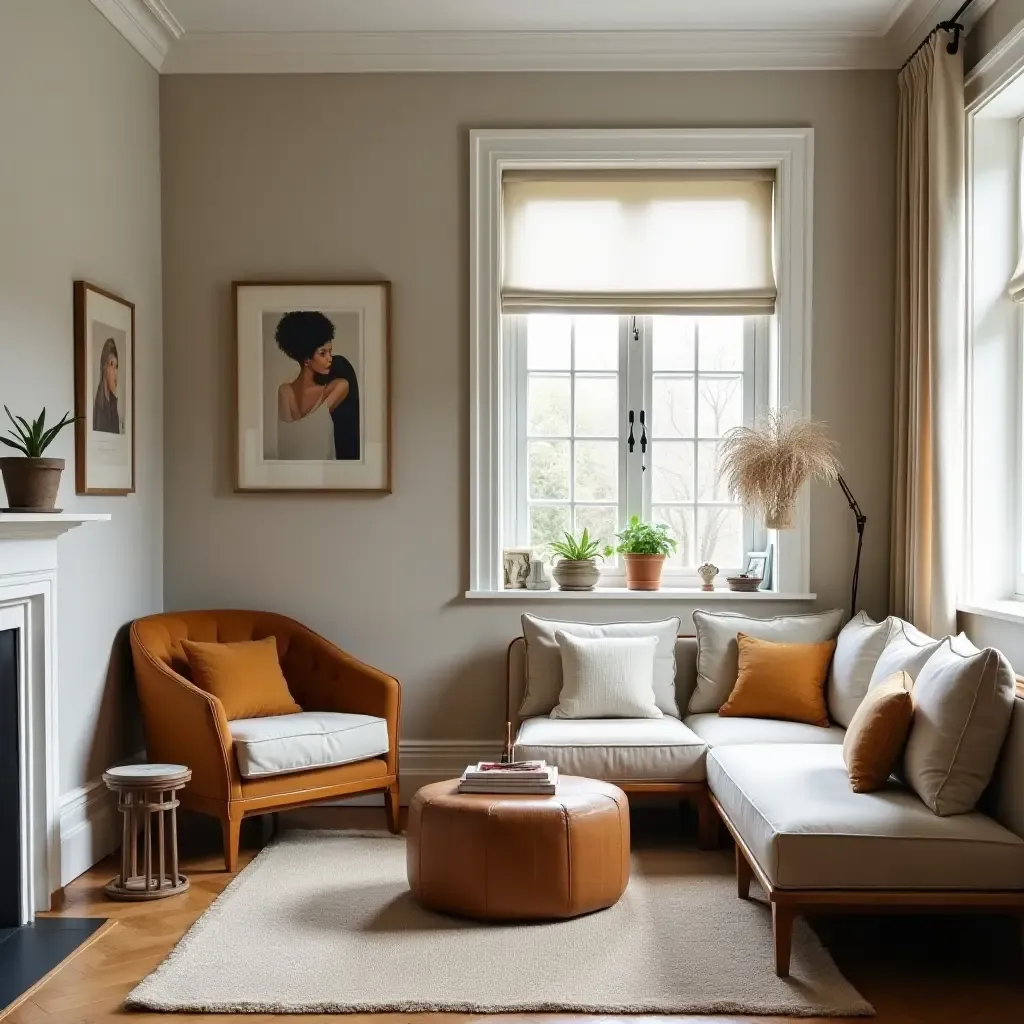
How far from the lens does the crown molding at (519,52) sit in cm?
495

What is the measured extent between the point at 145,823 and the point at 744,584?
262 cm

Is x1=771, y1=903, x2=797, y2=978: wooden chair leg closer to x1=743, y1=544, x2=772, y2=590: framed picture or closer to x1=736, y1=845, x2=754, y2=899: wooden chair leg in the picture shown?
x1=736, y1=845, x2=754, y2=899: wooden chair leg

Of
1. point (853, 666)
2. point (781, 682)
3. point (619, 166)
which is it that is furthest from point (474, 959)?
point (619, 166)

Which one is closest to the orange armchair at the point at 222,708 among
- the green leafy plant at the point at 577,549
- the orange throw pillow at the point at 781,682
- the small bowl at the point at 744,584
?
the green leafy plant at the point at 577,549

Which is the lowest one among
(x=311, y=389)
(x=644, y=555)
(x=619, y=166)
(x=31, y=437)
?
(x=644, y=555)

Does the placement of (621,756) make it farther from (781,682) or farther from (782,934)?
(782,934)

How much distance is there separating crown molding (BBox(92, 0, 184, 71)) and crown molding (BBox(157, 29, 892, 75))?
0.07 meters

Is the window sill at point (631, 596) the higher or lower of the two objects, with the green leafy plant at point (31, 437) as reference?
lower

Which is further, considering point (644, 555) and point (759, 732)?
point (644, 555)

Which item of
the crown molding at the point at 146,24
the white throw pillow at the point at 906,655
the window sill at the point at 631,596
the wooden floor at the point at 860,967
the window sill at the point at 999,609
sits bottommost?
the wooden floor at the point at 860,967

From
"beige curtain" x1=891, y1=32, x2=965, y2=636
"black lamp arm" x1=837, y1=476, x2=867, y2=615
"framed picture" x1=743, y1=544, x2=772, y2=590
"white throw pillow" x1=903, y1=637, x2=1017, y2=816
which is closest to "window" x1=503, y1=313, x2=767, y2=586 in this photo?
"framed picture" x1=743, y1=544, x2=772, y2=590

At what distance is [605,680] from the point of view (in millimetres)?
4566

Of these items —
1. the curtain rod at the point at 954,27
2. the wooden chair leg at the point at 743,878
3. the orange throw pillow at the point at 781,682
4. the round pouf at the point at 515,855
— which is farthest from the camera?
the orange throw pillow at the point at 781,682

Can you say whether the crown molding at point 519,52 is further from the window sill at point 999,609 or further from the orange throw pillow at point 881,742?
the orange throw pillow at point 881,742
